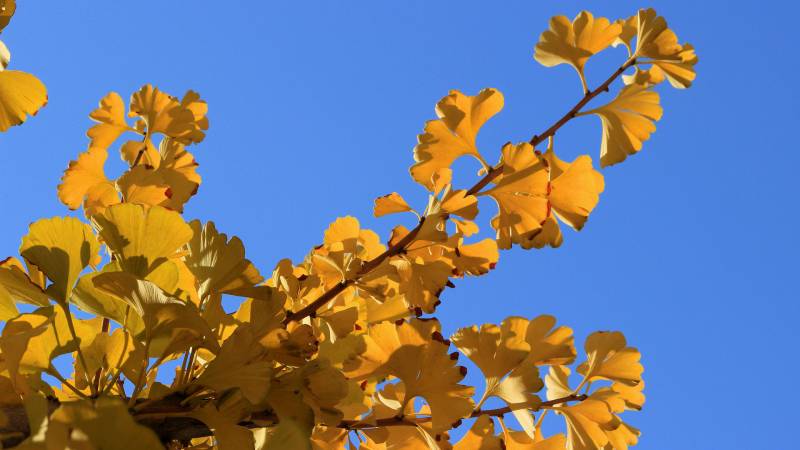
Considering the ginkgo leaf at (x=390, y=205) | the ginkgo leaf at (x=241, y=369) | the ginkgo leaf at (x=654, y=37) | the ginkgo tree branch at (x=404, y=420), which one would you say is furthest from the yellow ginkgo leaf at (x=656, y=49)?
the ginkgo leaf at (x=241, y=369)

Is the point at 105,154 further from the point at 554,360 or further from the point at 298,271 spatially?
the point at 554,360

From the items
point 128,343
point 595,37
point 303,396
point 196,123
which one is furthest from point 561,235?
point 196,123

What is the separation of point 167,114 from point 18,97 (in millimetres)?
337

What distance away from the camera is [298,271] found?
1.07m

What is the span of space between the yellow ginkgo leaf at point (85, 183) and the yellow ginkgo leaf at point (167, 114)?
0.10 m

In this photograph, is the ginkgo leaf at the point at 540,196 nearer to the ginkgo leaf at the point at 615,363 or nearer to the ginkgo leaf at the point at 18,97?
the ginkgo leaf at the point at 615,363

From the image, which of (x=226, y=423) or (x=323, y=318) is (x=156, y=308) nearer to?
(x=226, y=423)

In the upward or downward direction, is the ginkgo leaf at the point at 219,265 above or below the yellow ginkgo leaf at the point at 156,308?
above

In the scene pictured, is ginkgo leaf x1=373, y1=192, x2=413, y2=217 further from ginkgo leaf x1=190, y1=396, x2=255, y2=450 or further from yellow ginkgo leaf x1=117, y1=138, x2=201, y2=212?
ginkgo leaf x1=190, y1=396, x2=255, y2=450

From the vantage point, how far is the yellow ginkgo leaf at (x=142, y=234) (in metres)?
0.74

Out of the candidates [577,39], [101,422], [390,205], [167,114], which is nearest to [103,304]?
[101,422]

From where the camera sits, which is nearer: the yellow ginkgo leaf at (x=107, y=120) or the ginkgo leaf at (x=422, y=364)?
the ginkgo leaf at (x=422, y=364)

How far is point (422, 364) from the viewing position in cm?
82

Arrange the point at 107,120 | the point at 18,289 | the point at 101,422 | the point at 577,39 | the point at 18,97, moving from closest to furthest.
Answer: the point at 101,422 → the point at 18,289 → the point at 18,97 → the point at 577,39 → the point at 107,120
